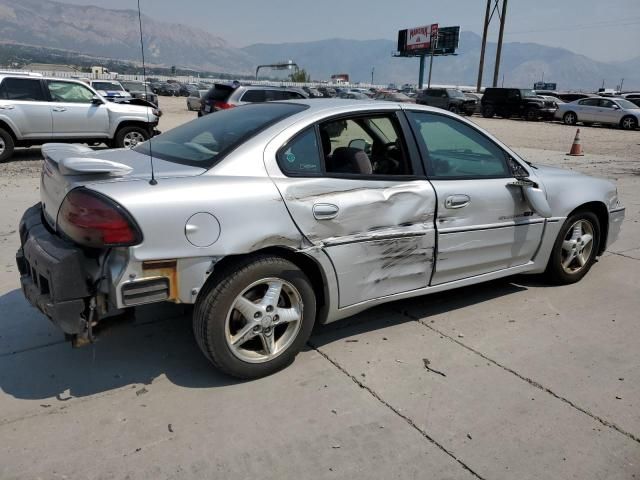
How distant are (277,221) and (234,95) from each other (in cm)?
1321

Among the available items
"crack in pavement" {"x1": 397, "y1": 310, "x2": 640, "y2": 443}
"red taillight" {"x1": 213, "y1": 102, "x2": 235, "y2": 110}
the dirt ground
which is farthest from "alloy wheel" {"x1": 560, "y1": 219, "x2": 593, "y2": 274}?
"red taillight" {"x1": 213, "y1": 102, "x2": 235, "y2": 110}

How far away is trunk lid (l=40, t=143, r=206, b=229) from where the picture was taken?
269 centimetres

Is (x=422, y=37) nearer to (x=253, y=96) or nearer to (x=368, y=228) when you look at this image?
(x=253, y=96)

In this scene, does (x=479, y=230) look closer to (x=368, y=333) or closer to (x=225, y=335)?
(x=368, y=333)

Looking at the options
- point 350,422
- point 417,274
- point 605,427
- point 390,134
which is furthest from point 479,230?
point 350,422

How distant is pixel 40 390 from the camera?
2.93 meters

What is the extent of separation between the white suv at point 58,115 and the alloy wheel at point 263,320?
7.64 metres

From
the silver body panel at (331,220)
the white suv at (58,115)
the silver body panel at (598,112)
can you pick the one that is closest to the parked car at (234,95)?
the white suv at (58,115)

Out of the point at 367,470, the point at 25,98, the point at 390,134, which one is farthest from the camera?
the point at 25,98

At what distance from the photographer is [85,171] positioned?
2.62 meters

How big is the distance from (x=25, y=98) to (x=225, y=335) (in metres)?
9.89

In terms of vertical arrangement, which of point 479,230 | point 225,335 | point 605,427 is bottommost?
point 605,427

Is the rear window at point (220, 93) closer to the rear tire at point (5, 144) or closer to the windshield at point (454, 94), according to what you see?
the rear tire at point (5, 144)

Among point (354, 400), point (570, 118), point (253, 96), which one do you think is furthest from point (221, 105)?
point (570, 118)
